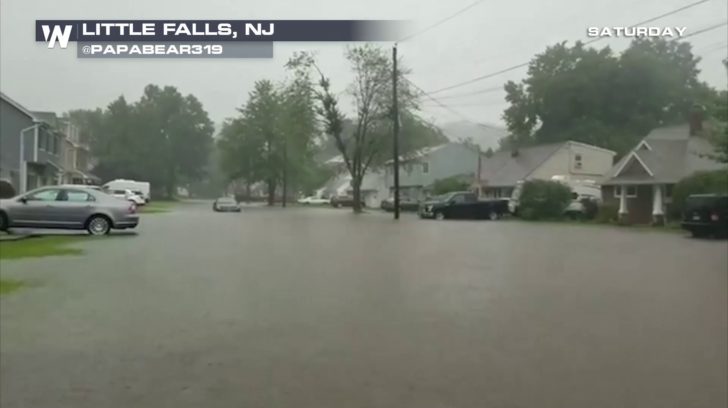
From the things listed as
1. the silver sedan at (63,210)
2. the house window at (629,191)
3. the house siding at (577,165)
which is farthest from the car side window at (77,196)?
the house window at (629,191)

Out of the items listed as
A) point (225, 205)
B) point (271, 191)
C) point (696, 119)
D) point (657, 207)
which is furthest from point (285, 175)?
point (696, 119)

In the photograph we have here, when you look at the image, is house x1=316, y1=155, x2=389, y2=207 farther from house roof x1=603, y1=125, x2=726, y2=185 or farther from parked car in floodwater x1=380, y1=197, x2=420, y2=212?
house roof x1=603, y1=125, x2=726, y2=185

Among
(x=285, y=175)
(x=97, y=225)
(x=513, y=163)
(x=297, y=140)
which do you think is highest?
(x=297, y=140)

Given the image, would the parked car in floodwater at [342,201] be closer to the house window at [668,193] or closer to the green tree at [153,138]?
the green tree at [153,138]

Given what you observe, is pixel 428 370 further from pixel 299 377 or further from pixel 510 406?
pixel 299 377

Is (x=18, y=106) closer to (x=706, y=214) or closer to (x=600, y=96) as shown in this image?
(x=600, y=96)

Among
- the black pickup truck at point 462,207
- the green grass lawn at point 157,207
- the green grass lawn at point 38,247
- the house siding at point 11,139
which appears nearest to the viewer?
the house siding at point 11,139

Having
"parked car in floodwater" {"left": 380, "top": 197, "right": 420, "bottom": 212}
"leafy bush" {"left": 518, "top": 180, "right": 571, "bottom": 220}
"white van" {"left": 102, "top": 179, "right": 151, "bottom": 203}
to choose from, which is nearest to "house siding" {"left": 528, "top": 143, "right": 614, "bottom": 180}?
"leafy bush" {"left": 518, "top": 180, "right": 571, "bottom": 220}
